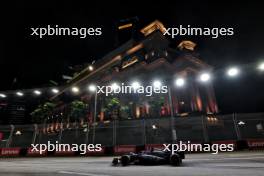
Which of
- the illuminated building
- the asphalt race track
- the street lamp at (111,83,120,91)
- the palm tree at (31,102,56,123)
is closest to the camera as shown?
the asphalt race track

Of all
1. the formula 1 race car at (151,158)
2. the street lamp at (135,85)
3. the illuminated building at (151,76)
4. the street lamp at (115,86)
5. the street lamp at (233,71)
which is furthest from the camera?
the street lamp at (115,86)

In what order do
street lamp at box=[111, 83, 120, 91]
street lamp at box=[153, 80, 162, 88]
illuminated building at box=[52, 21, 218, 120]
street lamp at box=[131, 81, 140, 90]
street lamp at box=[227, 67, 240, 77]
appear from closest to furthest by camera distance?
street lamp at box=[227, 67, 240, 77]
street lamp at box=[153, 80, 162, 88]
illuminated building at box=[52, 21, 218, 120]
street lamp at box=[131, 81, 140, 90]
street lamp at box=[111, 83, 120, 91]

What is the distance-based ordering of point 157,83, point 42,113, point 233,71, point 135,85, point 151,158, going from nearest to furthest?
point 151,158 < point 233,71 < point 157,83 < point 135,85 < point 42,113

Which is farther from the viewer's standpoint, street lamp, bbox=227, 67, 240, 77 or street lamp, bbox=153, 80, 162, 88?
street lamp, bbox=153, 80, 162, 88

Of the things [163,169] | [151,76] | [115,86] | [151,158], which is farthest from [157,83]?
[163,169]

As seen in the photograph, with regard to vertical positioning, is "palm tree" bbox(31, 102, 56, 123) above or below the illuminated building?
below

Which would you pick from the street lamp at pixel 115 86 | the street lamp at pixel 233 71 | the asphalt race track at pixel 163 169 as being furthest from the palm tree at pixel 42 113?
the street lamp at pixel 233 71

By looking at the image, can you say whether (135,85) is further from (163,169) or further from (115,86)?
(163,169)

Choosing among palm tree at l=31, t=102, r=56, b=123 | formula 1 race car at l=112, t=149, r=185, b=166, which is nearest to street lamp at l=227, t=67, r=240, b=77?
formula 1 race car at l=112, t=149, r=185, b=166

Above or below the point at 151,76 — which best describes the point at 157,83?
below

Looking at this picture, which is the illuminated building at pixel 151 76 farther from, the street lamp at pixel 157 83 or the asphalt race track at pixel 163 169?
the asphalt race track at pixel 163 169

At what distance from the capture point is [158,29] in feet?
194

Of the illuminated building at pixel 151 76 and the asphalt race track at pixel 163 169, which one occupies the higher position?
the illuminated building at pixel 151 76

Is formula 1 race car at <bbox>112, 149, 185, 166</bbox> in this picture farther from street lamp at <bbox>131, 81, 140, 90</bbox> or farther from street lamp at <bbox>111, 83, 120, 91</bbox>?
street lamp at <bbox>111, 83, 120, 91</bbox>
